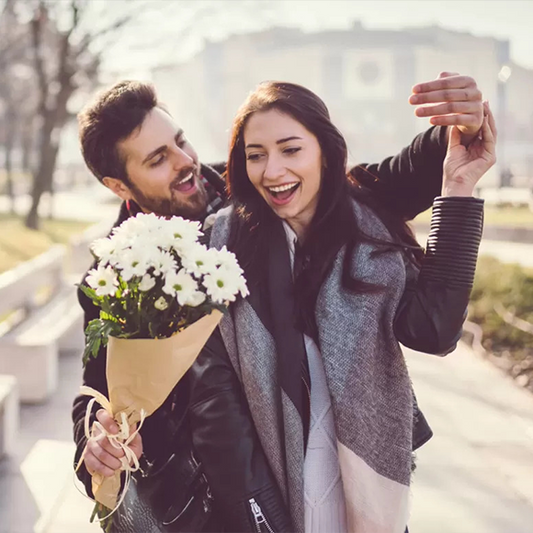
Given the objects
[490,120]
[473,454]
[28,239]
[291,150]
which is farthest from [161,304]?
[28,239]

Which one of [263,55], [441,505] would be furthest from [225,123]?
[441,505]

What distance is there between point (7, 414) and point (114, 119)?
276 centimetres

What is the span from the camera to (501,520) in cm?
387

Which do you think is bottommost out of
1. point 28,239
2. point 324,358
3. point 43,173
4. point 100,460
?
point 28,239

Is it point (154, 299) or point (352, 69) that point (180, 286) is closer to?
point (154, 299)

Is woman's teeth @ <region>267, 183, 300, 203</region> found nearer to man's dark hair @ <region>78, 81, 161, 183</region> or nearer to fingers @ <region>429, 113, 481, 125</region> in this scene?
fingers @ <region>429, 113, 481, 125</region>

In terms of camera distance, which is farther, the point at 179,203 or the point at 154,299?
the point at 179,203

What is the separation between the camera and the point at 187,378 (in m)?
1.96

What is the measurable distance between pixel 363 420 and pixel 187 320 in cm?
51

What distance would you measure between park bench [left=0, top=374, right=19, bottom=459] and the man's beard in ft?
7.90

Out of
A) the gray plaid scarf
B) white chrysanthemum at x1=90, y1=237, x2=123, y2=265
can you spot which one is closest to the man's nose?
the gray plaid scarf

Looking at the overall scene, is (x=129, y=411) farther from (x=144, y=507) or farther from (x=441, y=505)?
(x=441, y=505)

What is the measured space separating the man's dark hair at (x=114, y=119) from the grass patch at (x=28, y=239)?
31.1 feet

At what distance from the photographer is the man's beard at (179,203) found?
250 centimetres
